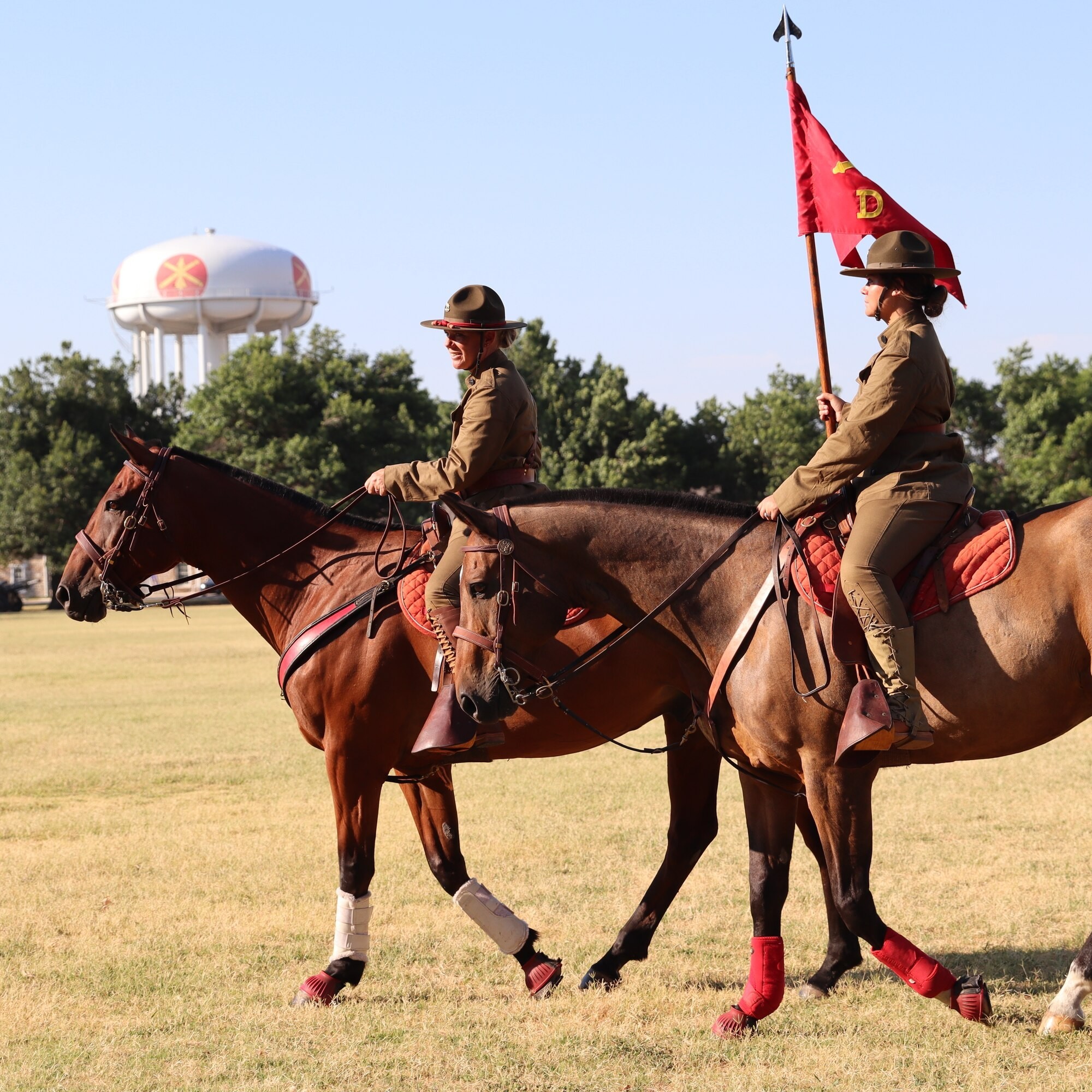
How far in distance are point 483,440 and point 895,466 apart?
224cm

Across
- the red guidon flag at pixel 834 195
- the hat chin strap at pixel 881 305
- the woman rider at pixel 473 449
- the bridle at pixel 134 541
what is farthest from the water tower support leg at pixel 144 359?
the hat chin strap at pixel 881 305

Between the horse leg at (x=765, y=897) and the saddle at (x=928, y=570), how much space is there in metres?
1.12

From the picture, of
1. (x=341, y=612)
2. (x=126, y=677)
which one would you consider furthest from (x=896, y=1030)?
(x=126, y=677)

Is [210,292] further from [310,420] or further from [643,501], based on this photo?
[643,501]

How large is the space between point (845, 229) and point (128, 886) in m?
6.82

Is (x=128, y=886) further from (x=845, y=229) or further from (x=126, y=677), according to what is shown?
(x=126, y=677)

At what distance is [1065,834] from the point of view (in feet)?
35.3

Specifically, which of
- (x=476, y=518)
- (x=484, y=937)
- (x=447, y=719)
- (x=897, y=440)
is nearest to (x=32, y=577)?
(x=484, y=937)

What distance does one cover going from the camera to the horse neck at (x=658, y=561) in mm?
6375

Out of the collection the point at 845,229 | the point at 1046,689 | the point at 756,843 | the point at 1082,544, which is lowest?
the point at 756,843

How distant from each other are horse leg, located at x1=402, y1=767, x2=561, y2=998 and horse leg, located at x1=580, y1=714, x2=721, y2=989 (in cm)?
34

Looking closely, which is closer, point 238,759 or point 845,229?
point 845,229

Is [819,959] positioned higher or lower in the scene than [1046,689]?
lower

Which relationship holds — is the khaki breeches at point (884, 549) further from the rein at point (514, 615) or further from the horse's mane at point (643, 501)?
the horse's mane at point (643, 501)
